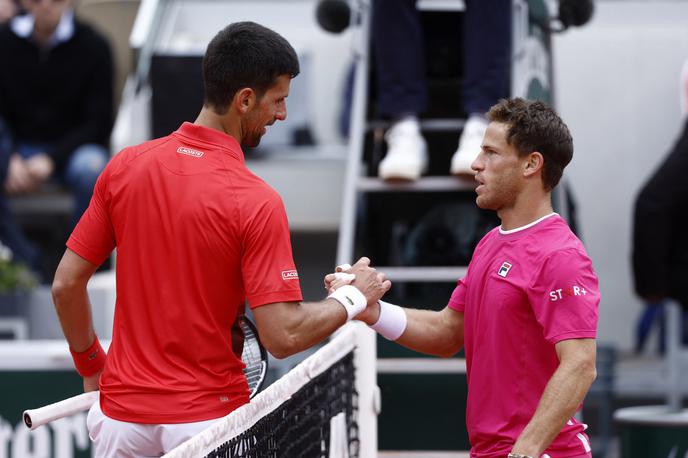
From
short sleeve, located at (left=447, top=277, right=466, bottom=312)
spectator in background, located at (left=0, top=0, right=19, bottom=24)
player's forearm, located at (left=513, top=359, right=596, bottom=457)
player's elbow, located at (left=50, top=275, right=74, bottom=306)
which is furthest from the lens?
spectator in background, located at (left=0, top=0, right=19, bottom=24)

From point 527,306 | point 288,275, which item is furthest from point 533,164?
point 288,275

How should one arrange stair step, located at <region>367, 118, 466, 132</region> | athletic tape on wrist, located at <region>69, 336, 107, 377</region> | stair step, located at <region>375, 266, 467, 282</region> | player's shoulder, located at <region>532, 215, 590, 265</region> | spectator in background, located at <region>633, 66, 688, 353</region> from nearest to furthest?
player's shoulder, located at <region>532, 215, 590, 265</region>
athletic tape on wrist, located at <region>69, 336, 107, 377</region>
stair step, located at <region>375, 266, 467, 282</region>
stair step, located at <region>367, 118, 466, 132</region>
spectator in background, located at <region>633, 66, 688, 353</region>

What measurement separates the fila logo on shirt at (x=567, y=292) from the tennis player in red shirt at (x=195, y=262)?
59 centimetres

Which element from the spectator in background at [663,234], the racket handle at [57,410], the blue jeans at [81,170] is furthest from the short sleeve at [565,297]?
the blue jeans at [81,170]

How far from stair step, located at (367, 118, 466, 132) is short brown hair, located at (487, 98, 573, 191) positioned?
235 centimetres

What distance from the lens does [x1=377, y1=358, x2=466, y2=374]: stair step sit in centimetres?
508

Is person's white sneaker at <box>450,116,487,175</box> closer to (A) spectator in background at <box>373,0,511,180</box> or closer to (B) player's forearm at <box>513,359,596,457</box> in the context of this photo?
(A) spectator in background at <box>373,0,511,180</box>

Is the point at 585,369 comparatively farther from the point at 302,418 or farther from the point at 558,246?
the point at 302,418

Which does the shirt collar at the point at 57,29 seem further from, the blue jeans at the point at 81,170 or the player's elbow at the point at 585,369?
the player's elbow at the point at 585,369

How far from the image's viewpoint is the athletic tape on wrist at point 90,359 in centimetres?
344

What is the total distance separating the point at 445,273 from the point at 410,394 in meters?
0.63

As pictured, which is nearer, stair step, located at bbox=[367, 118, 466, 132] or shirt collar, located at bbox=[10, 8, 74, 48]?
stair step, located at bbox=[367, 118, 466, 132]

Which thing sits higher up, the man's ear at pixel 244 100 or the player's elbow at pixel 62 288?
the man's ear at pixel 244 100

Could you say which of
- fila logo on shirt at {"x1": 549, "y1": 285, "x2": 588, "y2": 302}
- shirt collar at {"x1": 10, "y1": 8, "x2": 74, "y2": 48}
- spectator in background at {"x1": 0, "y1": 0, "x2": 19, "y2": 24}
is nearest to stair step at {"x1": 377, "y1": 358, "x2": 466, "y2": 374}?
fila logo on shirt at {"x1": 549, "y1": 285, "x2": 588, "y2": 302}
